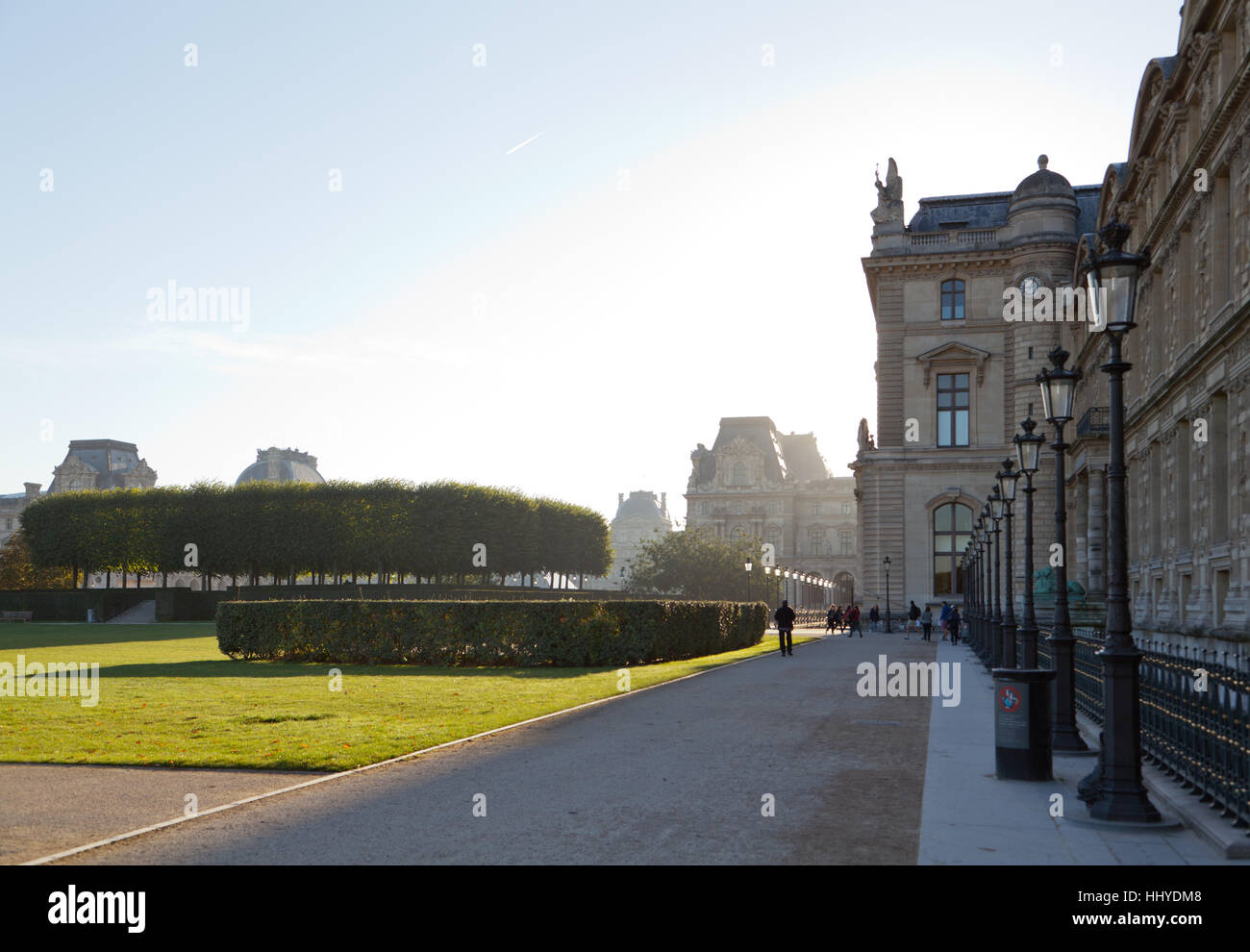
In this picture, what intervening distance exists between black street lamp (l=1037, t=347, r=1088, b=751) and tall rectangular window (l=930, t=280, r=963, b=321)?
4295 cm

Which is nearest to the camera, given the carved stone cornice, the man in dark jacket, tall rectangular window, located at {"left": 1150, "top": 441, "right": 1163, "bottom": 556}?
the man in dark jacket

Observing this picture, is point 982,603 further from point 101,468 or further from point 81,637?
point 101,468

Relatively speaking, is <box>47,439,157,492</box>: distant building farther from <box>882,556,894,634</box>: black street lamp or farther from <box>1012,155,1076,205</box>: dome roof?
<box>1012,155,1076,205</box>: dome roof

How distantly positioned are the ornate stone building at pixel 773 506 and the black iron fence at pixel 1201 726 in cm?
11861

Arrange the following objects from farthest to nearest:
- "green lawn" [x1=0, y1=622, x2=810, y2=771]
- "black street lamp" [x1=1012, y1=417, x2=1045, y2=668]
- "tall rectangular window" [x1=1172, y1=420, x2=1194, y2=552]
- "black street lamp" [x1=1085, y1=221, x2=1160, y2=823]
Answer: "tall rectangular window" [x1=1172, y1=420, x2=1194, y2=552]
"black street lamp" [x1=1012, y1=417, x2=1045, y2=668]
"green lawn" [x1=0, y1=622, x2=810, y2=771]
"black street lamp" [x1=1085, y1=221, x2=1160, y2=823]

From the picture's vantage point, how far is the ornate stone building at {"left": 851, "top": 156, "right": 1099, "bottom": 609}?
5297cm

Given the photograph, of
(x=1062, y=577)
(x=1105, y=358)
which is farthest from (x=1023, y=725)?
(x=1105, y=358)

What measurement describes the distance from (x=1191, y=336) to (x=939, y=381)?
23.8 metres

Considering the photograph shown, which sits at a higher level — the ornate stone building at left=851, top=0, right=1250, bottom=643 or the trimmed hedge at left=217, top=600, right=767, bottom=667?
the ornate stone building at left=851, top=0, right=1250, bottom=643

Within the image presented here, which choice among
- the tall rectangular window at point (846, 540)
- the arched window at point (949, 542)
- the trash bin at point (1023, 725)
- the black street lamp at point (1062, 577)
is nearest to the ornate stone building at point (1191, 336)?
the black street lamp at point (1062, 577)

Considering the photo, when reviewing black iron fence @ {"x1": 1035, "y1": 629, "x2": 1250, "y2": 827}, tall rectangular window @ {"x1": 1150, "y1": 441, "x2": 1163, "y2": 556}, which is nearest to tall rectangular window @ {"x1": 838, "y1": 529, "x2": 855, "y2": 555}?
tall rectangular window @ {"x1": 1150, "y1": 441, "x2": 1163, "y2": 556}

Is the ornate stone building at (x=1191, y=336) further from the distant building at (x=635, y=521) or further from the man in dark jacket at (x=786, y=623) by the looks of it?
the distant building at (x=635, y=521)

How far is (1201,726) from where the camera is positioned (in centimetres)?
912
